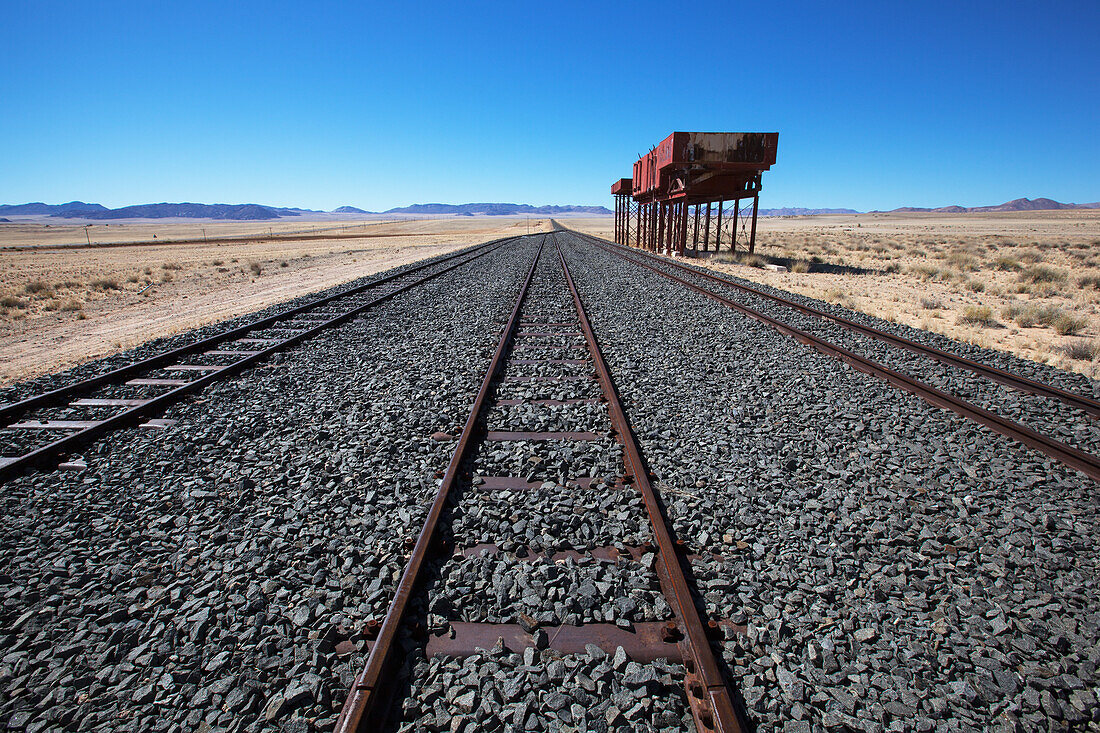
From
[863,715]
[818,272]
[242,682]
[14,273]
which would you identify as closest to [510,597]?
[242,682]

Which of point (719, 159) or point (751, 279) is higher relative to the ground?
point (719, 159)

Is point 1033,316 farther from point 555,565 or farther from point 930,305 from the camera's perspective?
point 555,565

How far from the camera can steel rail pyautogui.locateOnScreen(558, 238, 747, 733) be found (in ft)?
7.16

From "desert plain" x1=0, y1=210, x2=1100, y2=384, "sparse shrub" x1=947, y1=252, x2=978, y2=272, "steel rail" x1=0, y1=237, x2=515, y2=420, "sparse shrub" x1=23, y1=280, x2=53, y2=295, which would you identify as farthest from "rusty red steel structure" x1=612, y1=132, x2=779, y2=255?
"sparse shrub" x1=23, y1=280, x2=53, y2=295

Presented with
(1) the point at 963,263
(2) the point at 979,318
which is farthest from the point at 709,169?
(2) the point at 979,318

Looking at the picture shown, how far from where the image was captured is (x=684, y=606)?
2.75 m

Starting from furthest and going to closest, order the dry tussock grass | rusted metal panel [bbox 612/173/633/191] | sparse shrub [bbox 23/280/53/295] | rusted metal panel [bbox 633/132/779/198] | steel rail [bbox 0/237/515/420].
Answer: rusted metal panel [bbox 612/173/633/191]
rusted metal panel [bbox 633/132/779/198]
sparse shrub [bbox 23/280/53/295]
the dry tussock grass
steel rail [bbox 0/237/515/420]

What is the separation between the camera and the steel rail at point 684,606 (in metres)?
2.18

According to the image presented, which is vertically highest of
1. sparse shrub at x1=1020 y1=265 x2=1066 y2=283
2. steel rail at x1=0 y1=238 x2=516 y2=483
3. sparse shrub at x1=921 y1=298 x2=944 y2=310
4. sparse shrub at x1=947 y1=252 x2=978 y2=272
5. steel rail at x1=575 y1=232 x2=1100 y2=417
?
sparse shrub at x1=947 y1=252 x2=978 y2=272

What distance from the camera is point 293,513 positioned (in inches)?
151

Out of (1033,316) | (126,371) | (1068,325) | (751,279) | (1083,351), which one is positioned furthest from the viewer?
(751,279)

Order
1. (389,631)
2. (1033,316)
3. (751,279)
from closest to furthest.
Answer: (389,631), (1033,316), (751,279)

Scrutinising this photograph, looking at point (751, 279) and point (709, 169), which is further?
point (709, 169)

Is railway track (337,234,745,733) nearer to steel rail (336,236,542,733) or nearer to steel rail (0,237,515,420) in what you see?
steel rail (336,236,542,733)
